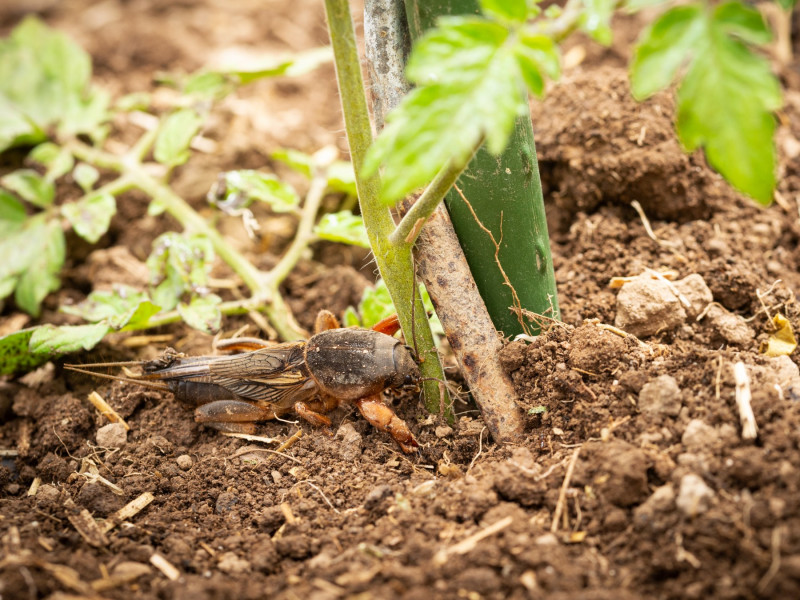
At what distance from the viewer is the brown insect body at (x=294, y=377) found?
2623 millimetres

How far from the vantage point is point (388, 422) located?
2506 millimetres

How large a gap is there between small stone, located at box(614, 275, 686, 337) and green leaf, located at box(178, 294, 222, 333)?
69.6 inches

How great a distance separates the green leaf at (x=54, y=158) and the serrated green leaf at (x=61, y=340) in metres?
1.34

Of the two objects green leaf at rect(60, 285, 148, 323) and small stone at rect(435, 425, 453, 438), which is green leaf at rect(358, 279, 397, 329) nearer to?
small stone at rect(435, 425, 453, 438)

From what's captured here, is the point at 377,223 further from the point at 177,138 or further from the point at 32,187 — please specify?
the point at 32,187

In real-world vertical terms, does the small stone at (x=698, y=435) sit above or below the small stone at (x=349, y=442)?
above

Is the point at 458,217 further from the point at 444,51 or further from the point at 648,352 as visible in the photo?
the point at 444,51

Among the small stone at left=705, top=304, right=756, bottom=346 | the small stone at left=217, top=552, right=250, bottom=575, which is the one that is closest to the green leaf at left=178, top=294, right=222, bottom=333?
the small stone at left=217, top=552, right=250, bottom=575

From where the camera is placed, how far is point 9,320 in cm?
365

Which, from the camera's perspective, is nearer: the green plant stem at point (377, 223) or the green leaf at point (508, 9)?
the green leaf at point (508, 9)

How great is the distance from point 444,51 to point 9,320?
3244mm

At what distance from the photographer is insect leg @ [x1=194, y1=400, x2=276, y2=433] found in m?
2.79

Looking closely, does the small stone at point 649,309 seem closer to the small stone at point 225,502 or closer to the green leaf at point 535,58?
the green leaf at point 535,58

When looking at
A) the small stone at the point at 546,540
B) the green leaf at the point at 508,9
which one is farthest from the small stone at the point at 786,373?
the green leaf at the point at 508,9
